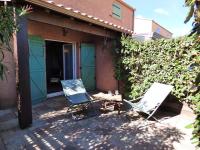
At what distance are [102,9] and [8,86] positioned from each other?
6.69 m

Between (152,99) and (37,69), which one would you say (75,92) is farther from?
(152,99)

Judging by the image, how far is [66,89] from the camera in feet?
18.2

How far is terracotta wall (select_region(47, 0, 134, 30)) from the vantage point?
827 cm

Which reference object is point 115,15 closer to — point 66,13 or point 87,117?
point 66,13

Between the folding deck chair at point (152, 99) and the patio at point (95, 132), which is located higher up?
the folding deck chair at point (152, 99)

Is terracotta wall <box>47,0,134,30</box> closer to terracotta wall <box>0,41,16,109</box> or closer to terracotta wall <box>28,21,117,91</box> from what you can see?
terracotta wall <box>28,21,117,91</box>

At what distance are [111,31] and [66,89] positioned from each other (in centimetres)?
292

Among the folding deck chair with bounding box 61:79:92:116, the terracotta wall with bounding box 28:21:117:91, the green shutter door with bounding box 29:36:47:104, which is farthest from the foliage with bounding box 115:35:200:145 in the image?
the green shutter door with bounding box 29:36:47:104

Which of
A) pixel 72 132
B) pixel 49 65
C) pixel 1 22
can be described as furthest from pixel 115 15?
pixel 1 22

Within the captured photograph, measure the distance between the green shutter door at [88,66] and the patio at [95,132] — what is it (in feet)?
10.1

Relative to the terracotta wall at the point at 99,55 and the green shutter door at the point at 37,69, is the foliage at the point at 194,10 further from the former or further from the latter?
the terracotta wall at the point at 99,55

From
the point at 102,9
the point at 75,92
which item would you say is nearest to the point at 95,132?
the point at 75,92

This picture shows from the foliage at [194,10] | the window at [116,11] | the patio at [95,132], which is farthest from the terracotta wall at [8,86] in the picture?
the window at [116,11]

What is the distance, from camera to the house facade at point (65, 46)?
13.8 feet
